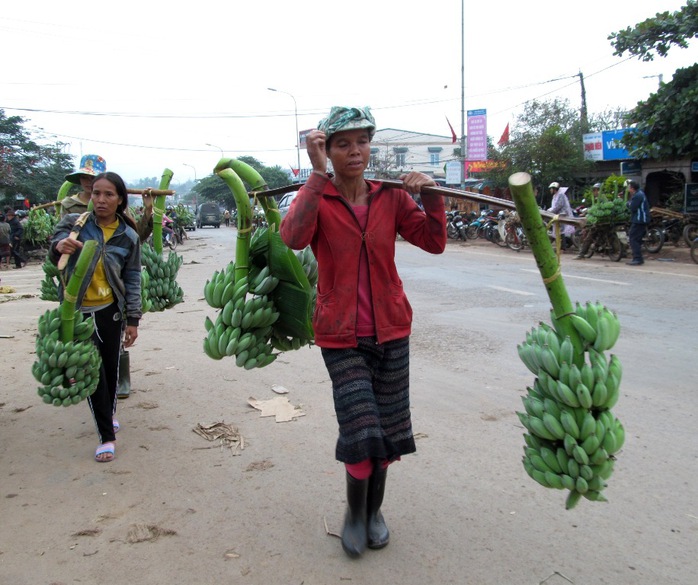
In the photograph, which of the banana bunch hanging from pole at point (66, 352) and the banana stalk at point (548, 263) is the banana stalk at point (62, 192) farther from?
the banana stalk at point (548, 263)

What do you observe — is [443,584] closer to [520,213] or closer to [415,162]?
[520,213]

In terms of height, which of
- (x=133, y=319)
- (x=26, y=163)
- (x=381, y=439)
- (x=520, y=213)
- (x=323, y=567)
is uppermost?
(x=26, y=163)

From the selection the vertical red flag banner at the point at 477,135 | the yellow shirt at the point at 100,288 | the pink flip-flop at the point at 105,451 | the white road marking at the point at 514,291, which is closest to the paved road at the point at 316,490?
the pink flip-flop at the point at 105,451

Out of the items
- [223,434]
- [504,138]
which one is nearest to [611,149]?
[504,138]

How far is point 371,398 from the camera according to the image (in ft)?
8.36

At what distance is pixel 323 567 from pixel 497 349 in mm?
3996

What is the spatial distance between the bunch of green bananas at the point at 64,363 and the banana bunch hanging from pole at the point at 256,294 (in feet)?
3.30

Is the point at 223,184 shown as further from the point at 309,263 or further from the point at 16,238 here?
the point at 309,263

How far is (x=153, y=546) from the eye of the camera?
2.83 m

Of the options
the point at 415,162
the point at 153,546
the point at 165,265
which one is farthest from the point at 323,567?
the point at 415,162

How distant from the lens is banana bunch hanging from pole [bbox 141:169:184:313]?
4555mm

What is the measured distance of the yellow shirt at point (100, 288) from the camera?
3803 mm

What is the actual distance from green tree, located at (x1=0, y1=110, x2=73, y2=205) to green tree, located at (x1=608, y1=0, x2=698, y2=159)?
2075 centimetres

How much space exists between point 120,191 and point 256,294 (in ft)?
4.91
